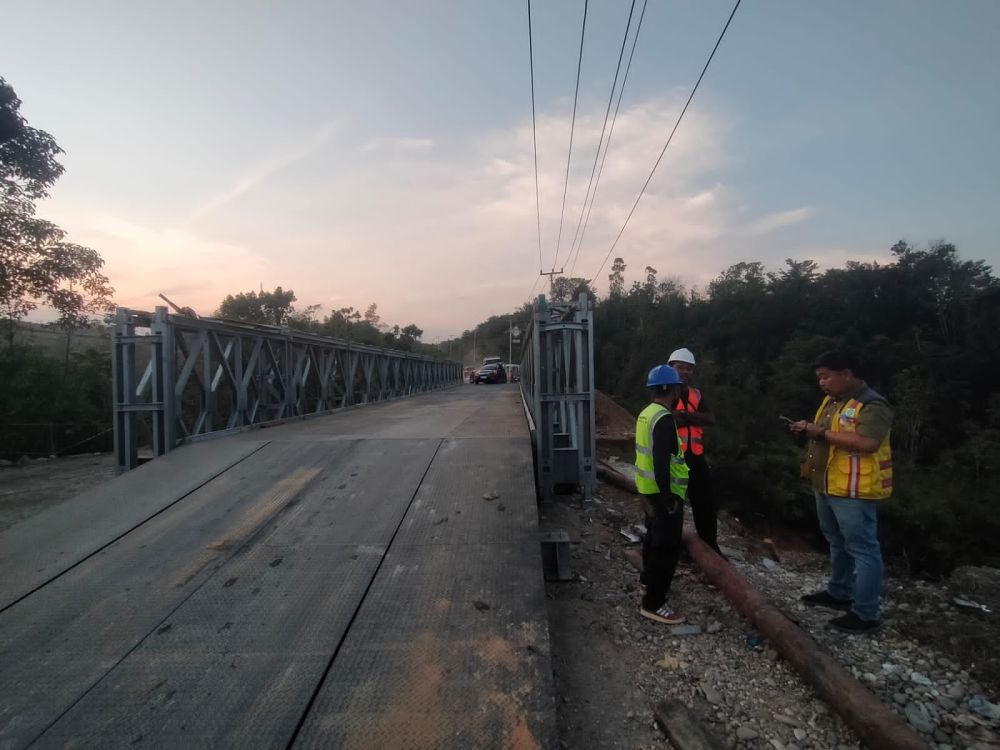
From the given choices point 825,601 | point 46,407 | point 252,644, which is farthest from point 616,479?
point 46,407

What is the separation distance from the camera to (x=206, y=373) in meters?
6.54

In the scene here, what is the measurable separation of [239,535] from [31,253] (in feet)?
46.8

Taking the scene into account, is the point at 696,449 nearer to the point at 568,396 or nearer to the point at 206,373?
the point at 568,396

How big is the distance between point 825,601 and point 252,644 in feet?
12.0

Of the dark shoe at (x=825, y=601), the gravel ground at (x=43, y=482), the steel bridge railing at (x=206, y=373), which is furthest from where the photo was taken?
the gravel ground at (x=43, y=482)

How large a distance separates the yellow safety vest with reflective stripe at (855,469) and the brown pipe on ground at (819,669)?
858 millimetres

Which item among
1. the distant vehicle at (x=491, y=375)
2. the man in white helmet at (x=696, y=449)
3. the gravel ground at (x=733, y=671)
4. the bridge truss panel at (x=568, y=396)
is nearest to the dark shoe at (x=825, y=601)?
the gravel ground at (x=733, y=671)

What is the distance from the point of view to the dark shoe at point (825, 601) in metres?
3.80

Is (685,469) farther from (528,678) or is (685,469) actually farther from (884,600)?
(884,600)

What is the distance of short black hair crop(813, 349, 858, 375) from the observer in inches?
140

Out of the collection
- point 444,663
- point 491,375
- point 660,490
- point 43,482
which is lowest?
point 43,482

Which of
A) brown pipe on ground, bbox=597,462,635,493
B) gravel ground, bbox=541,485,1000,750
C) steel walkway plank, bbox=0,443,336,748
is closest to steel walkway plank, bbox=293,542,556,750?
gravel ground, bbox=541,485,1000,750

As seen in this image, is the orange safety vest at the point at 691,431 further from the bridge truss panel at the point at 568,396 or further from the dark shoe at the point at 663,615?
the bridge truss panel at the point at 568,396

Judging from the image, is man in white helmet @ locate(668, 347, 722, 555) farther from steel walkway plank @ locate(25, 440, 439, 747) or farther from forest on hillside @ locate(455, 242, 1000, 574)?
forest on hillside @ locate(455, 242, 1000, 574)
